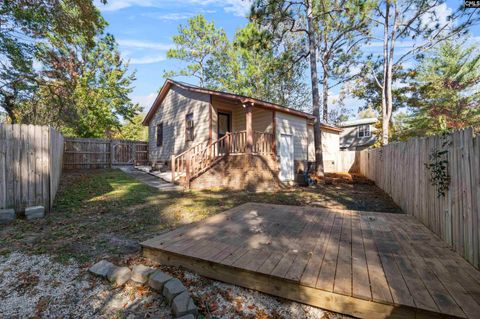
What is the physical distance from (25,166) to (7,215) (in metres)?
0.99

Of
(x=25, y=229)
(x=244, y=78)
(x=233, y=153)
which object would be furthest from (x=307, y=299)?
(x=244, y=78)

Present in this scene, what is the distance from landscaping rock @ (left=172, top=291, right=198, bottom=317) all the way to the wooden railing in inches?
270

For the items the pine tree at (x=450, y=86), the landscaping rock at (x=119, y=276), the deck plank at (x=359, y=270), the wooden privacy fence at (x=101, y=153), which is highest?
the pine tree at (x=450, y=86)

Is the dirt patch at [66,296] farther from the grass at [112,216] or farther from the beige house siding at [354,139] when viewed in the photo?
the beige house siding at [354,139]

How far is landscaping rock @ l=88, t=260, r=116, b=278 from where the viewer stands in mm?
2553

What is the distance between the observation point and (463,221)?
8.27 feet

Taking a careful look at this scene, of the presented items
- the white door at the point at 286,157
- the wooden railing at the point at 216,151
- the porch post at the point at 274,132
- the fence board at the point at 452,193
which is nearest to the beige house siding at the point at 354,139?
the white door at the point at 286,157

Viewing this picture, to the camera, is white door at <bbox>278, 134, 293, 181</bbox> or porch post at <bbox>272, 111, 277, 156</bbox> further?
white door at <bbox>278, 134, 293, 181</bbox>

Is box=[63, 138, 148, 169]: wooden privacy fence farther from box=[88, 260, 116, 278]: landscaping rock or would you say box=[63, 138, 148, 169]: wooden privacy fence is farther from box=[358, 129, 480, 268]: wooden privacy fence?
box=[358, 129, 480, 268]: wooden privacy fence

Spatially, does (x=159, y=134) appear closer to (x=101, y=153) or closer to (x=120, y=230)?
(x=101, y=153)

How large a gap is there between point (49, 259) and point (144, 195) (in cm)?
427

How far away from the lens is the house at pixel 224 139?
9227 mm

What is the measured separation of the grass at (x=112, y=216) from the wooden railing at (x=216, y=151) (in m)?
1.33

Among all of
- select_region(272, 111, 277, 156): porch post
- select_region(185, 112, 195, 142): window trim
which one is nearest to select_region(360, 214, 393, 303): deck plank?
select_region(272, 111, 277, 156): porch post
